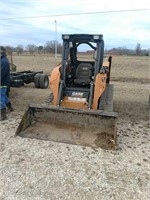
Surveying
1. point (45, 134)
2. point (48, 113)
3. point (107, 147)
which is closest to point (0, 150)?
point (45, 134)

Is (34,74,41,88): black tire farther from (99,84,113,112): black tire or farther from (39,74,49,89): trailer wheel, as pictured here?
(99,84,113,112): black tire

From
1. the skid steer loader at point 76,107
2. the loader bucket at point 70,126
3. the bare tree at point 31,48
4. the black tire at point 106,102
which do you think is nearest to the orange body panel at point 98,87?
the skid steer loader at point 76,107

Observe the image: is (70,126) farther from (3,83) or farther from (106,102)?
(3,83)

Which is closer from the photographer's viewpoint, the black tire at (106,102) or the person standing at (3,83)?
the black tire at (106,102)

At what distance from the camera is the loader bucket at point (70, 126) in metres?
5.55

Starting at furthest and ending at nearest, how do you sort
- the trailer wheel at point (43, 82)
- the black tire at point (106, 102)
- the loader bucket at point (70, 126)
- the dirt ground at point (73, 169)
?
the trailer wheel at point (43, 82)
the black tire at point (106, 102)
the loader bucket at point (70, 126)
the dirt ground at point (73, 169)

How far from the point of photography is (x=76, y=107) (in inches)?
264

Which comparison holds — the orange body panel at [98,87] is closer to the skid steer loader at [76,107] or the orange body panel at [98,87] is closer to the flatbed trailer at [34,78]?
the skid steer loader at [76,107]

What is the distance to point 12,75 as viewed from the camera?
11.4 meters

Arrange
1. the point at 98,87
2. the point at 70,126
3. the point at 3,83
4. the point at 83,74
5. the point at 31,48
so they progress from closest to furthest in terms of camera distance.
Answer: the point at 70,126
the point at 98,87
the point at 3,83
the point at 83,74
the point at 31,48

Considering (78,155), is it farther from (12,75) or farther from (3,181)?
(12,75)

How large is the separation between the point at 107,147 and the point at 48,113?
5.29 ft

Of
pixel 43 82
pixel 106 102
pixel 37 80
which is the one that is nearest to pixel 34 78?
pixel 37 80

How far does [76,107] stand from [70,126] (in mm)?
816
